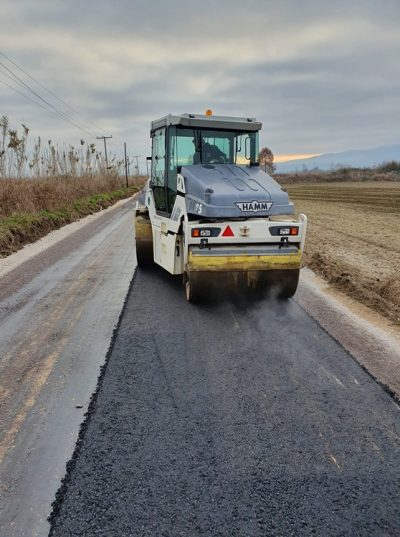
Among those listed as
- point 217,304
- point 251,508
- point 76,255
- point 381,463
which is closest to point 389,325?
point 217,304

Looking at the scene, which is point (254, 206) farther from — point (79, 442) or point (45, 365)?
point (79, 442)

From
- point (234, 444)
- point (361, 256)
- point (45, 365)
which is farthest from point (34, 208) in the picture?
point (234, 444)

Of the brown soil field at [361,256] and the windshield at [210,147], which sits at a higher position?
the windshield at [210,147]

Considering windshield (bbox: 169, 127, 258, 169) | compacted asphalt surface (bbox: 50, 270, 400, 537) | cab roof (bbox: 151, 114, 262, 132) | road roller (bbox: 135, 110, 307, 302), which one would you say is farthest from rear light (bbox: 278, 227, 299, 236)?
cab roof (bbox: 151, 114, 262, 132)

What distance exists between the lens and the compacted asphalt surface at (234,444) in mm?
2432

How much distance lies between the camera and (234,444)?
3.06 m

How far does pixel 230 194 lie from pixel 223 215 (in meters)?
0.32

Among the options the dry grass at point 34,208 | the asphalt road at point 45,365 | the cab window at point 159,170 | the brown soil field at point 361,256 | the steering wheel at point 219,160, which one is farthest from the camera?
the dry grass at point 34,208

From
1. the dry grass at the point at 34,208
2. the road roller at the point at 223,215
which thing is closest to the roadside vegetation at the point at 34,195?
the dry grass at the point at 34,208

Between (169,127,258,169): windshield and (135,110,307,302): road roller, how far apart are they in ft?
0.05

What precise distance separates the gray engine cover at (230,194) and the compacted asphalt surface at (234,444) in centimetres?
179

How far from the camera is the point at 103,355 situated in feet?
14.8

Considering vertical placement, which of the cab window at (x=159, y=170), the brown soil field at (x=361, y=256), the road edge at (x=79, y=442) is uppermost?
the cab window at (x=159, y=170)

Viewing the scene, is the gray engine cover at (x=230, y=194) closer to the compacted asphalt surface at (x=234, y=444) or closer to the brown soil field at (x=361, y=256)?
the compacted asphalt surface at (x=234, y=444)
